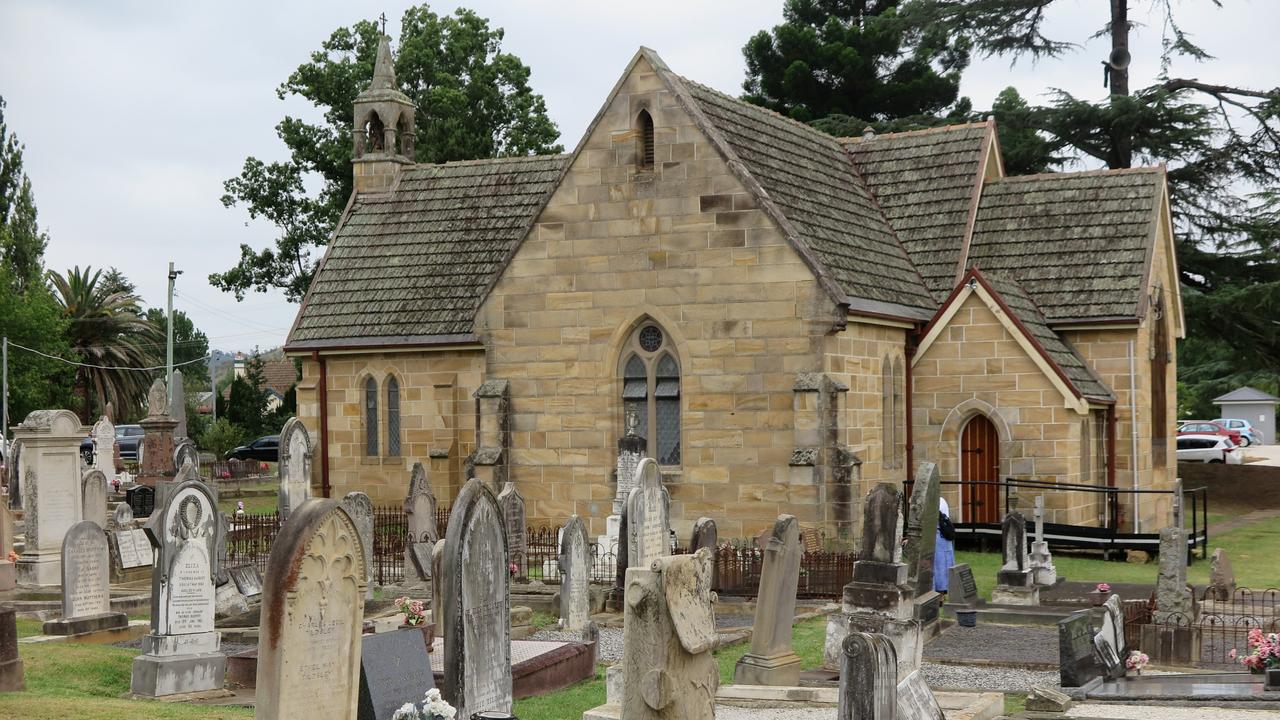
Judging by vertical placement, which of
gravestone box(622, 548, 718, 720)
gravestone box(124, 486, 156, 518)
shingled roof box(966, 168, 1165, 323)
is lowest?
gravestone box(124, 486, 156, 518)

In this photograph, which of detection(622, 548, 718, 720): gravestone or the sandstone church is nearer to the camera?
detection(622, 548, 718, 720): gravestone

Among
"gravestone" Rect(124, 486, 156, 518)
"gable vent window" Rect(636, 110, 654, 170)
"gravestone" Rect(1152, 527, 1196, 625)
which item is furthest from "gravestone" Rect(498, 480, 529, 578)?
"gravestone" Rect(124, 486, 156, 518)

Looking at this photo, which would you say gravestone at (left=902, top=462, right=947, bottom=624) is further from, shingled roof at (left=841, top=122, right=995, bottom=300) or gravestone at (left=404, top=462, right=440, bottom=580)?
shingled roof at (left=841, top=122, right=995, bottom=300)

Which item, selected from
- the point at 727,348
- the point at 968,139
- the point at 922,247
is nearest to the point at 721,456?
the point at 727,348

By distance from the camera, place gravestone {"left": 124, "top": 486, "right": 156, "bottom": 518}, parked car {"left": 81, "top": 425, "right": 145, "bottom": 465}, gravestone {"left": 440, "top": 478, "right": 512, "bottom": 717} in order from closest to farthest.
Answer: gravestone {"left": 440, "top": 478, "right": 512, "bottom": 717}
gravestone {"left": 124, "top": 486, "right": 156, "bottom": 518}
parked car {"left": 81, "top": 425, "right": 145, "bottom": 465}

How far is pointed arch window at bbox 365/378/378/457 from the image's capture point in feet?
107

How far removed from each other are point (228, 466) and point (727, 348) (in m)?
26.5

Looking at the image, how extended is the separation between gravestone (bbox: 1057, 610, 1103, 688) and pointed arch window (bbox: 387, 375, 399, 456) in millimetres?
19506

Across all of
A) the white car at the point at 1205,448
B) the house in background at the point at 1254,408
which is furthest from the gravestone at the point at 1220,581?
the house in background at the point at 1254,408

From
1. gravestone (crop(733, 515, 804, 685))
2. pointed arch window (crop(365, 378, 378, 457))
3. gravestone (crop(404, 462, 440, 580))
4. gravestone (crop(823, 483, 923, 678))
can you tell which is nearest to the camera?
gravestone (crop(733, 515, 804, 685))

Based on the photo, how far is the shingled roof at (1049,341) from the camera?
27.7 m

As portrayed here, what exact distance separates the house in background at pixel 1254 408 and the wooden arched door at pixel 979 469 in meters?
57.5

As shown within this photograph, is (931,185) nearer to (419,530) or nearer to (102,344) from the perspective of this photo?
(419,530)

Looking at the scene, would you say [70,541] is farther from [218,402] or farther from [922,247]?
[218,402]
